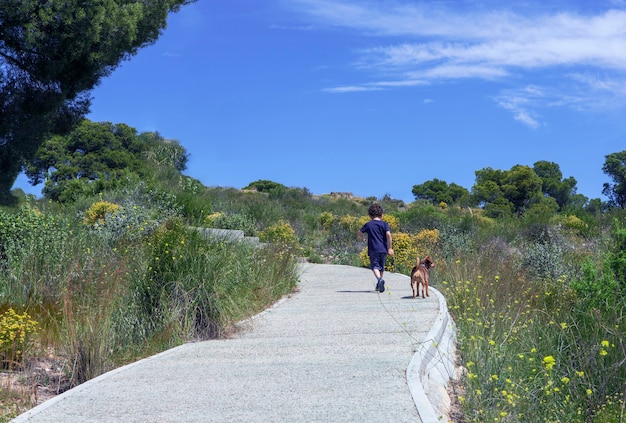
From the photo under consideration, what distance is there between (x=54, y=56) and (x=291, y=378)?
1435 cm

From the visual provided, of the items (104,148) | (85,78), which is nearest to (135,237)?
(85,78)

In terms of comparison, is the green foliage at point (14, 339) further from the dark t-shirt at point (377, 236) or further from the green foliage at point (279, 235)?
the green foliage at point (279, 235)

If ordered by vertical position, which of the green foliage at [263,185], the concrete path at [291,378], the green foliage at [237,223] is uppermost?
the green foliage at [263,185]

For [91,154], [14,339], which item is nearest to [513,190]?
[91,154]

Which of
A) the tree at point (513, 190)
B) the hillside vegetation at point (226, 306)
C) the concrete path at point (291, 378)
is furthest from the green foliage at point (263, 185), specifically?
the concrete path at point (291, 378)

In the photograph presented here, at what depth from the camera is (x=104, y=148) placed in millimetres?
58062

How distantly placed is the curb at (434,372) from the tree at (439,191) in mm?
57221

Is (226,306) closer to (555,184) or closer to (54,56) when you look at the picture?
(54,56)

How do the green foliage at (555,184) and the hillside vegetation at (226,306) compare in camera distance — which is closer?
the hillside vegetation at (226,306)

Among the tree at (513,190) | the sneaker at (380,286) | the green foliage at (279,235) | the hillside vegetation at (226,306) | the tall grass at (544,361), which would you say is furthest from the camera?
the tree at (513,190)

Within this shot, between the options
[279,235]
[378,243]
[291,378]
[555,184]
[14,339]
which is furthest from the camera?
[555,184]

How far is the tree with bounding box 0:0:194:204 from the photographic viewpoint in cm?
1766

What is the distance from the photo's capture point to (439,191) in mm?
68188

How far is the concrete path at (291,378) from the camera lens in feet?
20.5
